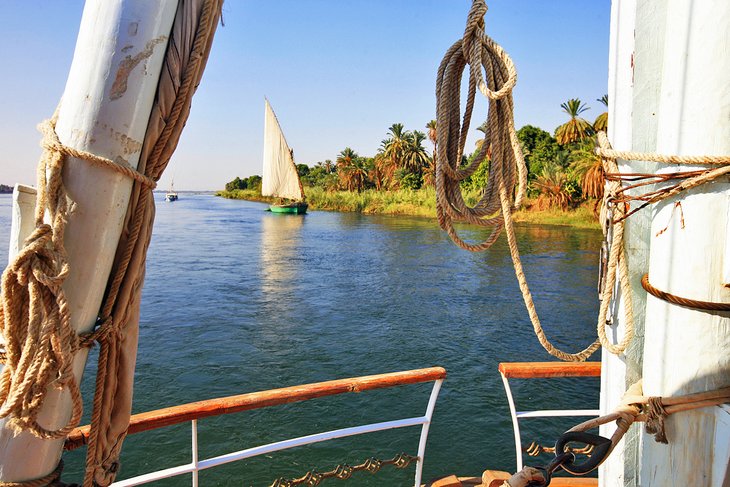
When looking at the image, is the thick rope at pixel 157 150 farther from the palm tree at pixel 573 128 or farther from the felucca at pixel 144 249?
the palm tree at pixel 573 128

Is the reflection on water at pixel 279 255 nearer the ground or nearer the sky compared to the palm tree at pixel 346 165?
nearer the ground

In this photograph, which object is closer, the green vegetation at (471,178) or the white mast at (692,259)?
the white mast at (692,259)

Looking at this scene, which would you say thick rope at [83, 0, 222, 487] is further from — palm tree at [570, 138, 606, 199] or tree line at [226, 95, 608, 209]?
palm tree at [570, 138, 606, 199]

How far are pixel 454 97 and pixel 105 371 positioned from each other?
1.16 metres

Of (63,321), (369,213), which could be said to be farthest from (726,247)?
(369,213)

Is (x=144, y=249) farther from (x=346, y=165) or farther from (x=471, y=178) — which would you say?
(x=346, y=165)

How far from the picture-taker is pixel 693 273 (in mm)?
1046

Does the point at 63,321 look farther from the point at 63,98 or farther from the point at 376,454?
the point at 376,454

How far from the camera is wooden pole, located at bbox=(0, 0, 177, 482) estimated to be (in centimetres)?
93

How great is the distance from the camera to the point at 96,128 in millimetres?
936

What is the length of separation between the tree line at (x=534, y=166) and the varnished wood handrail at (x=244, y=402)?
4270 millimetres

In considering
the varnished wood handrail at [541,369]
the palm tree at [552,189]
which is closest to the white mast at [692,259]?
the varnished wood handrail at [541,369]

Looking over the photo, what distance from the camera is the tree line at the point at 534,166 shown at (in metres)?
27.8

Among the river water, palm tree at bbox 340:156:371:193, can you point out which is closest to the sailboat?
palm tree at bbox 340:156:371:193
